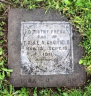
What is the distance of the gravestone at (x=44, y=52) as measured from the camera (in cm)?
229

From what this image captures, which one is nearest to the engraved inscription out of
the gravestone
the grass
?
the gravestone

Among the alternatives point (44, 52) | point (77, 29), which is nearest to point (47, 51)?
point (44, 52)

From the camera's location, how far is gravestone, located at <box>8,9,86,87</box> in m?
2.29

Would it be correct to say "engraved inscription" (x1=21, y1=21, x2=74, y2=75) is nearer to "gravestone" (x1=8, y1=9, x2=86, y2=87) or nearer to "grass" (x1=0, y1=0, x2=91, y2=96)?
"gravestone" (x1=8, y1=9, x2=86, y2=87)

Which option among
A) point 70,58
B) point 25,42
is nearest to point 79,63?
point 70,58

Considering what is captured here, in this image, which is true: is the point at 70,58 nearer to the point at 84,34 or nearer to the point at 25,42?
the point at 84,34

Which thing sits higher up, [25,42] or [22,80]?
[25,42]

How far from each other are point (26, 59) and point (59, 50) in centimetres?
38

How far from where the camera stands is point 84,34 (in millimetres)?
2287

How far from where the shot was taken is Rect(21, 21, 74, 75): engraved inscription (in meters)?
2.29

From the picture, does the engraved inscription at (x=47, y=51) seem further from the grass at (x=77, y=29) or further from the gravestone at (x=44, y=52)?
the grass at (x=77, y=29)

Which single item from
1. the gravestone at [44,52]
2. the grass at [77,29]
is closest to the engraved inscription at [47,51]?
the gravestone at [44,52]

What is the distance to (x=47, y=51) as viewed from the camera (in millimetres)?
2293

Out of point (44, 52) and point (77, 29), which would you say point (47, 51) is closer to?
point (44, 52)
